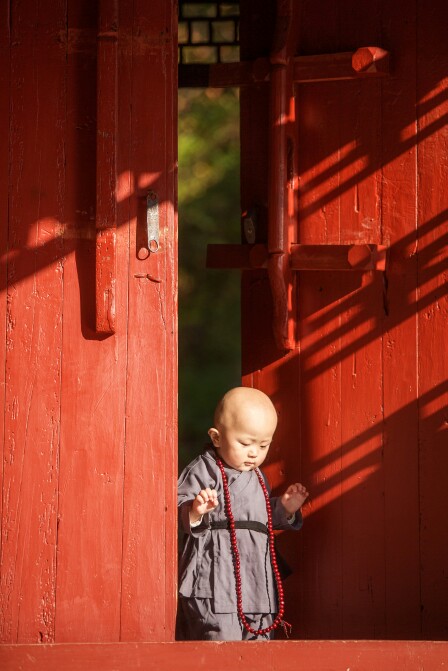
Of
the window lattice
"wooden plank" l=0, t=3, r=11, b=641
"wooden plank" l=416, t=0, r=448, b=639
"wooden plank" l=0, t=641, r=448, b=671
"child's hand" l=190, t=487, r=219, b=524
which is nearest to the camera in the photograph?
"wooden plank" l=0, t=641, r=448, b=671

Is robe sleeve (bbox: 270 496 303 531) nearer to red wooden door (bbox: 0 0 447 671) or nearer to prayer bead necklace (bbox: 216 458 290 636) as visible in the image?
prayer bead necklace (bbox: 216 458 290 636)

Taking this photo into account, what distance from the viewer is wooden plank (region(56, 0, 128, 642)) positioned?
11.3 ft

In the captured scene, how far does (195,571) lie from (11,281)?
1251 millimetres

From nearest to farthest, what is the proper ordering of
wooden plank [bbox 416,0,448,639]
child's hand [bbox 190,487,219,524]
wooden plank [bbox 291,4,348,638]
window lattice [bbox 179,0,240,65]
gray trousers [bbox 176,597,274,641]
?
1. child's hand [bbox 190,487,219,524]
2. gray trousers [bbox 176,597,274,641]
3. wooden plank [bbox 416,0,448,639]
4. wooden plank [bbox 291,4,348,638]
5. window lattice [bbox 179,0,240,65]

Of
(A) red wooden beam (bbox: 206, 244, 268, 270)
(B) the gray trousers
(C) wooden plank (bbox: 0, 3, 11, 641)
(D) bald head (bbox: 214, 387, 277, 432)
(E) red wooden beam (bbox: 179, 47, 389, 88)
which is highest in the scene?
(E) red wooden beam (bbox: 179, 47, 389, 88)

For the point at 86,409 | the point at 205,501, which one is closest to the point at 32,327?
the point at 86,409

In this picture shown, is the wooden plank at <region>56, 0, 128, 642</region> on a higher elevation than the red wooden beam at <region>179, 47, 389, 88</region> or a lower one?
lower

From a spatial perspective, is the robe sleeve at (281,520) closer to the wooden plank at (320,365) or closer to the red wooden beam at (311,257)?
the wooden plank at (320,365)

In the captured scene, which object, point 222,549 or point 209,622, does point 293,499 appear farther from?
point 209,622

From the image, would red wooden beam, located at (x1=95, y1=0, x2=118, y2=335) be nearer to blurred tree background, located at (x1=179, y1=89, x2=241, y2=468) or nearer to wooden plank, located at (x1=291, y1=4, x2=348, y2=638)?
wooden plank, located at (x1=291, y1=4, x2=348, y2=638)

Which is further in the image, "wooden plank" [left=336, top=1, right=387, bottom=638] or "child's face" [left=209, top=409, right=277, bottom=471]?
"wooden plank" [left=336, top=1, right=387, bottom=638]

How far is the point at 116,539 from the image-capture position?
11.3 feet

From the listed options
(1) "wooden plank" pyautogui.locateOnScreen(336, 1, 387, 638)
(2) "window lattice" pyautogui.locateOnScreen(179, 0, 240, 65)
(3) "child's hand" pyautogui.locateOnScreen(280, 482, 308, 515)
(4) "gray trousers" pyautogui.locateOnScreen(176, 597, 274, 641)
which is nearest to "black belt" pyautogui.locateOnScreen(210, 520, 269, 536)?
(3) "child's hand" pyautogui.locateOnScreen(280, 482, 308, 515)

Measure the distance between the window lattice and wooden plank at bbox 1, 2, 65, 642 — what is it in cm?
107
